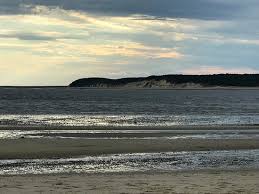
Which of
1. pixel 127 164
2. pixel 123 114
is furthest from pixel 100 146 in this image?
pixel 123 114

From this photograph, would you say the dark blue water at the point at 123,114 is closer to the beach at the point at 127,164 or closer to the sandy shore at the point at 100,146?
the beach at the point at 127,164

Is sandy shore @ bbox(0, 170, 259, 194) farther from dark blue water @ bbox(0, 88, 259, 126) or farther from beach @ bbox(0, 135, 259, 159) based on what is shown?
dark blue water @ bbox(0, 88, 259, 126)

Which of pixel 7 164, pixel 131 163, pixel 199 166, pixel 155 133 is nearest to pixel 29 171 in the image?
pixel 7 164

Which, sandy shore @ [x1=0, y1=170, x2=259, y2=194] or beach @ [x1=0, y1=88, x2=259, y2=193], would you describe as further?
beach @ [x1=0, y1=88, x2=259, y2=193]

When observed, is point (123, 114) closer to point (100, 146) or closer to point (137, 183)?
point (100, 146)

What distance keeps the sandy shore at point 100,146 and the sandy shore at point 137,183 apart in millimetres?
6572

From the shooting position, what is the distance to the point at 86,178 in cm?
1627

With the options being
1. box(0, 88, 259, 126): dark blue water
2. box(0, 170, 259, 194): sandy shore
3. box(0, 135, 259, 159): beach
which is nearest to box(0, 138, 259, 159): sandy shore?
box(0, 135, 259, 159): beach

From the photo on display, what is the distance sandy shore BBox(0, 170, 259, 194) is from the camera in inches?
542

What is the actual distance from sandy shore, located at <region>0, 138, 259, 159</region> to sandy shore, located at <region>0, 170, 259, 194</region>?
6.57m

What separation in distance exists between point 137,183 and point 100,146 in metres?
12.0

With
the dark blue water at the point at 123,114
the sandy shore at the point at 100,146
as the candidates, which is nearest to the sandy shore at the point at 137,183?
the sandy shore at the point at 100,146

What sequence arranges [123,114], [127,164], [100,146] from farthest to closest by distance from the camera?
[123,114] < [100,146] < [127,164]

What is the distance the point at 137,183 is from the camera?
1495cm
